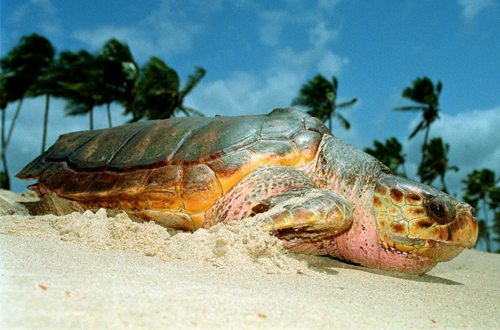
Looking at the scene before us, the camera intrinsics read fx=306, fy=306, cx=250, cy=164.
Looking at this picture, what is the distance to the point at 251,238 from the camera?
6.63ft

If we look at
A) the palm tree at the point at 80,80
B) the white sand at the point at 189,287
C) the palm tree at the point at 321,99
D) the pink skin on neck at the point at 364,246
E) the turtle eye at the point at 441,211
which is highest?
the palm tree at the point at 321,99

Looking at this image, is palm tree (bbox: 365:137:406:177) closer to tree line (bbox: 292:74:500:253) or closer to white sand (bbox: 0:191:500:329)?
tree line (bbox: 292:74:500:253)

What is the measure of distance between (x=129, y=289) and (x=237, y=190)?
1515 millimetres

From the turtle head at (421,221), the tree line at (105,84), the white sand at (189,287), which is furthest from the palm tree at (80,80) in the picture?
the turtle head at (421,221)

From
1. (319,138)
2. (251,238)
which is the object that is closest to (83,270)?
(251,238)

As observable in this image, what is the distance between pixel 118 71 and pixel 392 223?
65.7ft

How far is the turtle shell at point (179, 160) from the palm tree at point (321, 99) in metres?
22.0

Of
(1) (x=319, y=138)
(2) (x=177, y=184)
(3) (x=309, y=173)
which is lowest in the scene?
(2) (x=177, y=184)

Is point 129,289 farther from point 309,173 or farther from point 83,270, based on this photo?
point 309,173

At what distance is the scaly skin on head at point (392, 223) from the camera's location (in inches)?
93.8

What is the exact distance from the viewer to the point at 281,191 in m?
2.56

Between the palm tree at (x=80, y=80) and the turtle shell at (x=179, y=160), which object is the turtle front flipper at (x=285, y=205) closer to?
the turtle shell at (x=179, y=160)

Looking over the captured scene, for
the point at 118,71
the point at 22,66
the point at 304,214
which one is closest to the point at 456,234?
the point at 304,214

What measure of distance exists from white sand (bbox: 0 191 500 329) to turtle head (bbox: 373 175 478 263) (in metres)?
0.29
